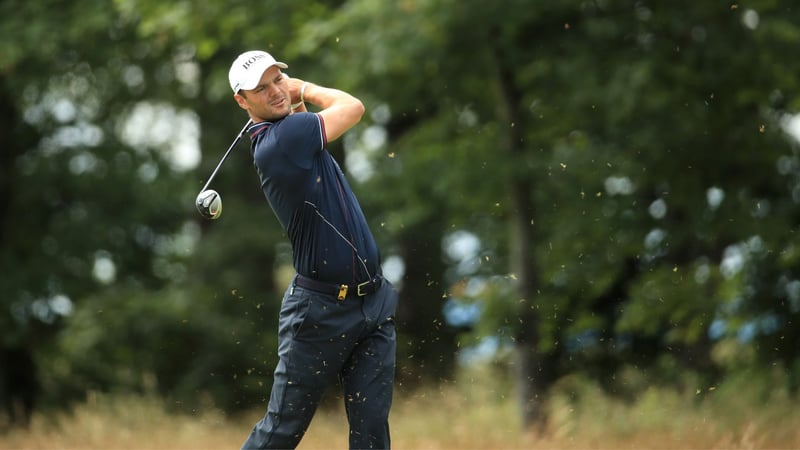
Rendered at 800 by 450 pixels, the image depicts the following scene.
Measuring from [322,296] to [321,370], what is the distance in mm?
351

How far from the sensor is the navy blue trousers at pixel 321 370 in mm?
5418

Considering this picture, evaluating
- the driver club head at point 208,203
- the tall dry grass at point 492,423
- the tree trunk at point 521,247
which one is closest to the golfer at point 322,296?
the driver club head at point 208,203

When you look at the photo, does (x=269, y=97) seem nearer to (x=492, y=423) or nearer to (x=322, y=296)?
(x=322, y=296)

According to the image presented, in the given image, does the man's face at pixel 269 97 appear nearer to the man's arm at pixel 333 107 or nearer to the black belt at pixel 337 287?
the man's arm at pixel 333 107

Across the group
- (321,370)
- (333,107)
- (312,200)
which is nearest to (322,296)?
(321,370)

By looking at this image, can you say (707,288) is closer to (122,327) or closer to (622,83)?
(622,83)

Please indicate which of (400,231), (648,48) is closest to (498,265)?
(400,231)

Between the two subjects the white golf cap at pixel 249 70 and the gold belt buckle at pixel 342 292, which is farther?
the gold belt buckle at pixel 342 292

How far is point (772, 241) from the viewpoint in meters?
12.3

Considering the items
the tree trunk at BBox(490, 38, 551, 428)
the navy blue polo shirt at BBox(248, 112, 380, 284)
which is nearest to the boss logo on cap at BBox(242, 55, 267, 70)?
the navy blue polo shirt at BBox(248, 112, 380, 284)

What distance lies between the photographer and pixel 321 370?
544cm

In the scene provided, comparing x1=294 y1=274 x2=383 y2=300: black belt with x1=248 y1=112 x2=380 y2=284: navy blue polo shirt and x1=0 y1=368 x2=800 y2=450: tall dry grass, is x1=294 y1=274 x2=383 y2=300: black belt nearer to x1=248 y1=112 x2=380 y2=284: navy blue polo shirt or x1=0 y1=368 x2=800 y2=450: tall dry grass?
x1=248 y1=112 x2=380 y2=284: navy blue polo shirt

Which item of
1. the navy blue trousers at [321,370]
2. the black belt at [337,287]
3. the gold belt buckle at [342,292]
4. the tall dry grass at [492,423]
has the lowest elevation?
the navy blue trousers at [321,370]

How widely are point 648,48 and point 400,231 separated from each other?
4735 mm
